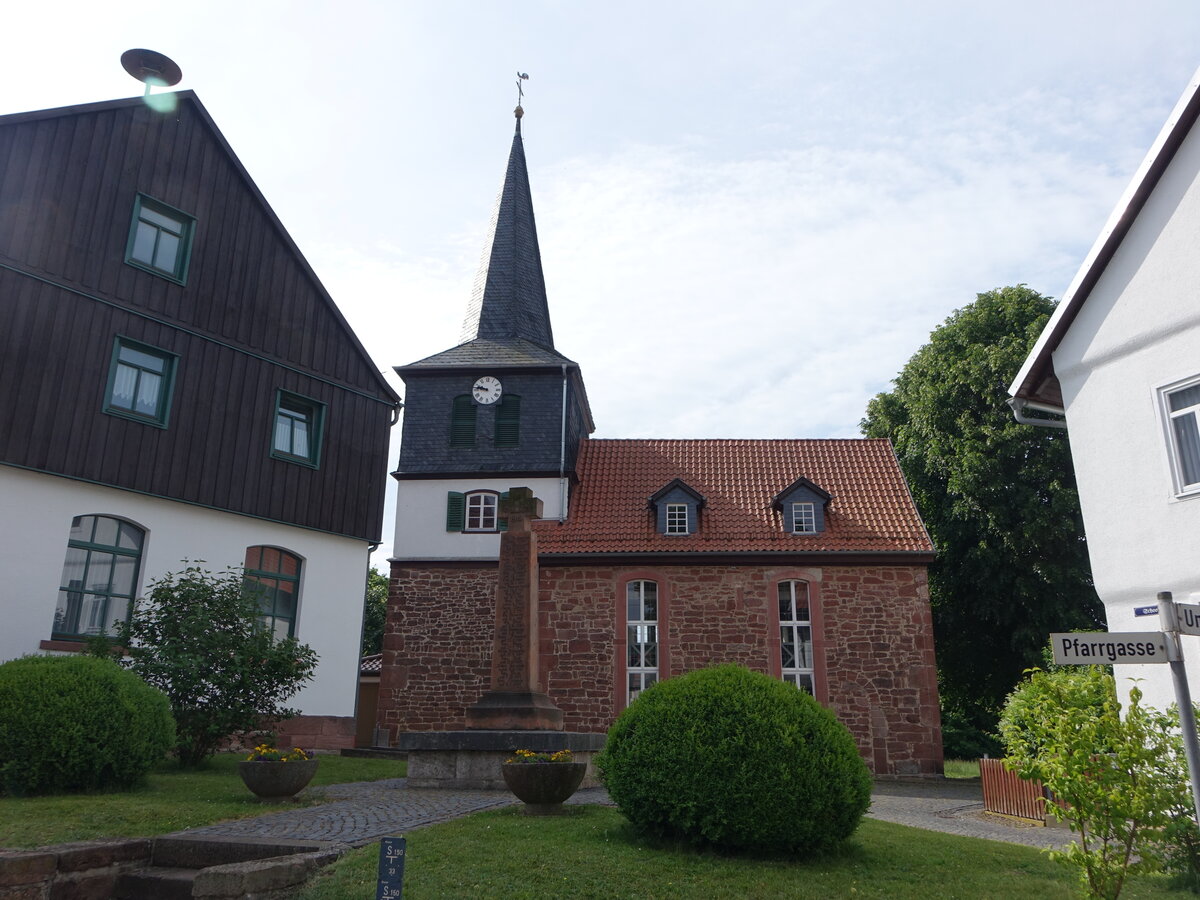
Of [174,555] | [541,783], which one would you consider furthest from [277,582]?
[541,783]

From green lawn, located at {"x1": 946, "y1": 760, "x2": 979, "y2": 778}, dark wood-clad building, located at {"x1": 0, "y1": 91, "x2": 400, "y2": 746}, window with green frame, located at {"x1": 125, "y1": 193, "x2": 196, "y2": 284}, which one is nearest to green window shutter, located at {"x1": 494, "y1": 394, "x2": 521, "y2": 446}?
dark wood-clad building, located at {"x1": 0, "y1": 91, "x2": 400, "y2": 746}

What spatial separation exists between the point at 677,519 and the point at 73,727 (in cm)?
1523

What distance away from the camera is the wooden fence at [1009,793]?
13547 millimetres

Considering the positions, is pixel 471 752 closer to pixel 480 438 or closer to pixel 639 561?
pixel 639 561

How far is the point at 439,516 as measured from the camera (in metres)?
24.3

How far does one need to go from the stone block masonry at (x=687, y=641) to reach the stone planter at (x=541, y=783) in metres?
11.4

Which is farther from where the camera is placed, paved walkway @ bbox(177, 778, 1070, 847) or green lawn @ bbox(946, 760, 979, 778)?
green lawn @ bbox(946, 760, 979, 778)

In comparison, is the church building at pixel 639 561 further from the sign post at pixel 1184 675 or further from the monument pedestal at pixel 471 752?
the sign post at pixel 1184 675

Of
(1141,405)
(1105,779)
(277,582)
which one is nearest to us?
(1105,779)

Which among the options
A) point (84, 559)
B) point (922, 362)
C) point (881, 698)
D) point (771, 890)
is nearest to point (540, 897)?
point (771, 890)

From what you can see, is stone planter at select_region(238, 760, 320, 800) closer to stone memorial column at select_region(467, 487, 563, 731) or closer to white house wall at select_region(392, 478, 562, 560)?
stone memorial column at select_region(467, 487, 563, 731)

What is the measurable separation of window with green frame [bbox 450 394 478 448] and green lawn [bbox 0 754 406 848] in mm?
12879

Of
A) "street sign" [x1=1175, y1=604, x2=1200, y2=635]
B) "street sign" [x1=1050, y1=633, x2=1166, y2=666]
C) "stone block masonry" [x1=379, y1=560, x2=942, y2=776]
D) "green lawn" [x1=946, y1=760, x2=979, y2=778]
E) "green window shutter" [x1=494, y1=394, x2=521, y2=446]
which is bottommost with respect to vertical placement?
"green lawn" [x1=946, y1=760, x2=979, y2=778]

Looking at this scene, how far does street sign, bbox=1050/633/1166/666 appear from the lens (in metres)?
5.85
